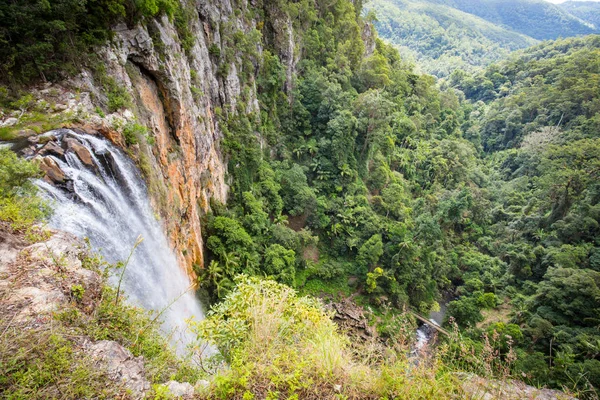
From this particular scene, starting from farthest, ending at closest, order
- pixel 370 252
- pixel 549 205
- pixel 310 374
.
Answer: pixel 549 205 → pixel 370 252 → pixel 310 374

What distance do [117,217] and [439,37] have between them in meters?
158

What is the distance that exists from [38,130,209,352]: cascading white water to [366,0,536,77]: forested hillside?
393 feet

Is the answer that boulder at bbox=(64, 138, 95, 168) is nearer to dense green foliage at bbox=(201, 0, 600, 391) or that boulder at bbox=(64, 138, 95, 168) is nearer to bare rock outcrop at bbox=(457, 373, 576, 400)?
dense green foliage at bbox=(201, 0, 600, 391)

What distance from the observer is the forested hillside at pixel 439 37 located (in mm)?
122125

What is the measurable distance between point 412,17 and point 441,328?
16107cm

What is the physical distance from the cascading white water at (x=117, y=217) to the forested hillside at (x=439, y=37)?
11966 cm

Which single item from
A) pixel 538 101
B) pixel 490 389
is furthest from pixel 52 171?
pixel 538 101

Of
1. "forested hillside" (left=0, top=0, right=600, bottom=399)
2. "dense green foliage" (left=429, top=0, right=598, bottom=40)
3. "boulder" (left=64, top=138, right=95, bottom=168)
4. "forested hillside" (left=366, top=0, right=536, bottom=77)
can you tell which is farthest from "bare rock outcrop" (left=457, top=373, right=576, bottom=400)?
"dense green foliage" (left=429, top=0, right=598, bottom=40)

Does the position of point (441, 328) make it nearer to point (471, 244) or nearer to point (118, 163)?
point (471, 244)

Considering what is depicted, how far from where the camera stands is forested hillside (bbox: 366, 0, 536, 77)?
12212 cm

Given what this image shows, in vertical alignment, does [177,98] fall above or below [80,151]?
below

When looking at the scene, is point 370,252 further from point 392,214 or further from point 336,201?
point 392,214

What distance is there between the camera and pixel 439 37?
133250 mm

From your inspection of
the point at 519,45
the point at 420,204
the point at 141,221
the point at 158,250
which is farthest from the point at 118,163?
the point at 519,45
